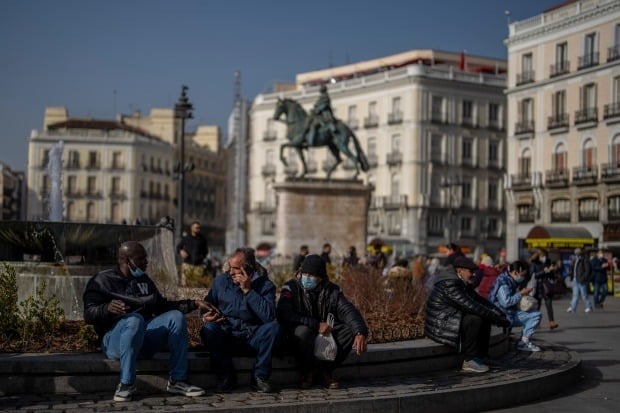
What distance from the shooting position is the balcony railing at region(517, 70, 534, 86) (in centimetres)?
5900

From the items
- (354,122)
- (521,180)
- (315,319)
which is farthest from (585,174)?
(315,319)

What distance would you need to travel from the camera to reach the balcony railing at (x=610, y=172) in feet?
169

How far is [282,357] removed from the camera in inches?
363

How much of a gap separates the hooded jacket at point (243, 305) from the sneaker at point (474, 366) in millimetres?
2615

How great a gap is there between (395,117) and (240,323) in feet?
227

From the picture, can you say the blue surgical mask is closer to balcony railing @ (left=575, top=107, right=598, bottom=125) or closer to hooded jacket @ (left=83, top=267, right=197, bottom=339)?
hooded jacket @ (left=83, top=267, right=197, bottom=339)

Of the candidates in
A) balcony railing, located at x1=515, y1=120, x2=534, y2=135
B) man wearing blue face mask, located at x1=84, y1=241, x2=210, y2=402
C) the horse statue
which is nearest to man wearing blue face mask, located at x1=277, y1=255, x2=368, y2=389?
man wearing blue face mask, located at x1=84, y1=241, x2=210, y2=402

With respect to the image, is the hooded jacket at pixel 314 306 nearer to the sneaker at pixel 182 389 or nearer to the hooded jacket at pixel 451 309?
the sneaker at pixel 182 389

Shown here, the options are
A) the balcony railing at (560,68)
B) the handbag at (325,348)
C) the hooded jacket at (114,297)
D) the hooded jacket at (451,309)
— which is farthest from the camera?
the balcony railing at (560,68)

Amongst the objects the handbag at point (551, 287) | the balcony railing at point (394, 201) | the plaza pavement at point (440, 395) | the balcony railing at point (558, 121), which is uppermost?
the balcony railing at point (558, 121)

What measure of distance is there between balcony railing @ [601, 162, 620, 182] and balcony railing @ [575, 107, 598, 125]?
2646 mm

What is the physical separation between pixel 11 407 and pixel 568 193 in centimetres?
5065

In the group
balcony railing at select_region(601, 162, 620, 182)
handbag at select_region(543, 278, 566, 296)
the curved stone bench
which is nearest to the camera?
the curved stone bench

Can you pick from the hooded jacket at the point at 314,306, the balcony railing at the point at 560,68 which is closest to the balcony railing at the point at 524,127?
the balcony railing at the point at 560,68
